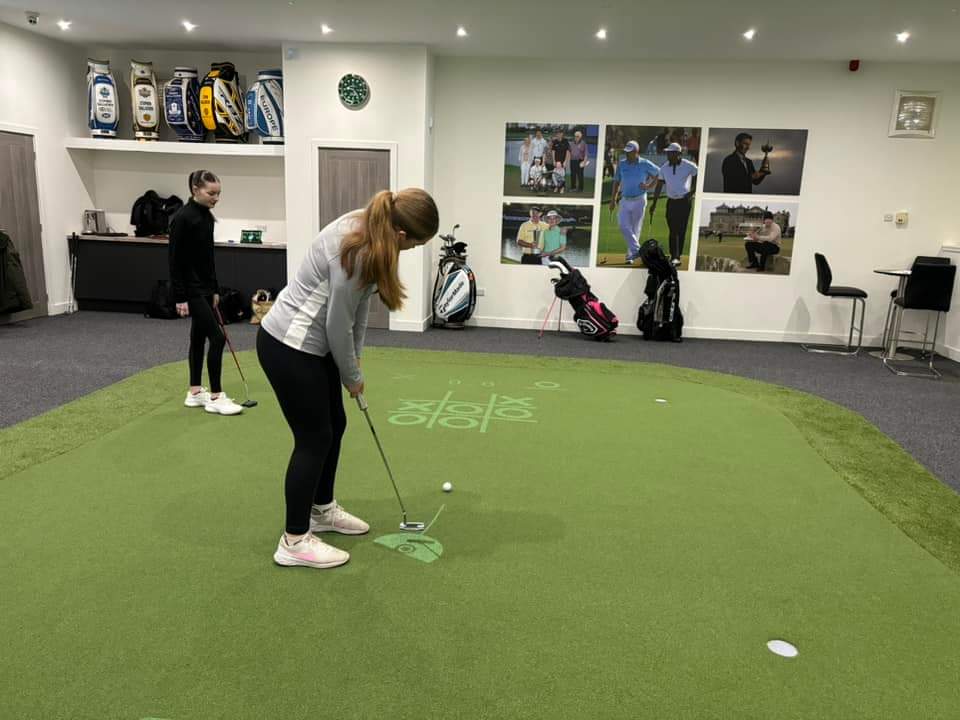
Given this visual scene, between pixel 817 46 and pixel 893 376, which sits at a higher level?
pixel 817 46

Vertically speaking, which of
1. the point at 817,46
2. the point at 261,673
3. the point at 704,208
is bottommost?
the point at 261,673

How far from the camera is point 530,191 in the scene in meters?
8.36

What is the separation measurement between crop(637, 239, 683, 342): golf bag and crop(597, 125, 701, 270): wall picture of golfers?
26 cm

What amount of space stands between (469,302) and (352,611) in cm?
596

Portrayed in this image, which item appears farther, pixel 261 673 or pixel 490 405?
pixel 490 405

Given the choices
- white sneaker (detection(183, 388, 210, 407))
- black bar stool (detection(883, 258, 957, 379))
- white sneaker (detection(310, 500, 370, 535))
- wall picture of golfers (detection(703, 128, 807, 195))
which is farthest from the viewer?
wall picture of golfers (detection(703, 128, 807, 195))

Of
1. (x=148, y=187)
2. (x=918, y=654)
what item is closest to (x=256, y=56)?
(x=148, y=187)

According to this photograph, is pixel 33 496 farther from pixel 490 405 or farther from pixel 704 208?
pixel 704 208

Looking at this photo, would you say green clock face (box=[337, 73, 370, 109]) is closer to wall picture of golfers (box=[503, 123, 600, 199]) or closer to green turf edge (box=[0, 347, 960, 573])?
wall picture of golfers (box=[503, 123, 600, 199])

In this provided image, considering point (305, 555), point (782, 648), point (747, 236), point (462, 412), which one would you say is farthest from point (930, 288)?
point (305, 555)

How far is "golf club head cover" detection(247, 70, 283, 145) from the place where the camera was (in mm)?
8055

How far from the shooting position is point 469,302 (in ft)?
26.9

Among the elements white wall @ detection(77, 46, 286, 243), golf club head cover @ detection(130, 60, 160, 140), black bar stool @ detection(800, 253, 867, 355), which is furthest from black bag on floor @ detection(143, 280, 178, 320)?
black bar stool @ detection(800, 253, 867, 355)

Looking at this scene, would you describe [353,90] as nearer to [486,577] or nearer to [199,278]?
[199,278]
